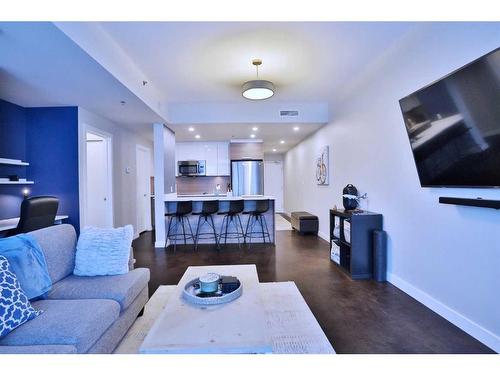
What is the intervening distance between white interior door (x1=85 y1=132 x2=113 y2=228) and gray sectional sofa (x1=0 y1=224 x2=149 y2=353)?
250 cm

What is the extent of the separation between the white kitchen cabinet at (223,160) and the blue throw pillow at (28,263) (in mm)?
5358

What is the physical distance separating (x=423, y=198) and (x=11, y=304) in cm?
335

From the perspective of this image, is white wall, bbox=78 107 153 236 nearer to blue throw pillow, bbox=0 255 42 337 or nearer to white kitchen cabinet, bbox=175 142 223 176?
white kitchen cabinet, bbox=175 142 223 176

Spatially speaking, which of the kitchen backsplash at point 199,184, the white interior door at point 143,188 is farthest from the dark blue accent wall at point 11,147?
the kitchen backsplash at point 199,184

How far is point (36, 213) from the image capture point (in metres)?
2.79

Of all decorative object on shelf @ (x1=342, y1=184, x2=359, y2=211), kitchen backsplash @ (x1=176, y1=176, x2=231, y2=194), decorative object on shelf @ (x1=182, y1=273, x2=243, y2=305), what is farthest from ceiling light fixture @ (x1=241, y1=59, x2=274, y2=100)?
kitchen backsplash @ (x1=176, y1=176, x2=231, y2=194)

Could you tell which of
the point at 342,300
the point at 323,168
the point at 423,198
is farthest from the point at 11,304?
the point at 323,168

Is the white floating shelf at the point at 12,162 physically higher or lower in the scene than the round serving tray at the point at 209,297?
higher

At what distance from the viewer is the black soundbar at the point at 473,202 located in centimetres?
174

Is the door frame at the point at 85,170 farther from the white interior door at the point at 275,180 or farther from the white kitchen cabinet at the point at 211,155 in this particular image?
the white interior door at the point at 275,180

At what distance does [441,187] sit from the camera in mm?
2234

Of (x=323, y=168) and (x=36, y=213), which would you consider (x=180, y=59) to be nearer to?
(x=36, y=213)

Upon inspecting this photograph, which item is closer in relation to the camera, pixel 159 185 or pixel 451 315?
pixel 451 315
